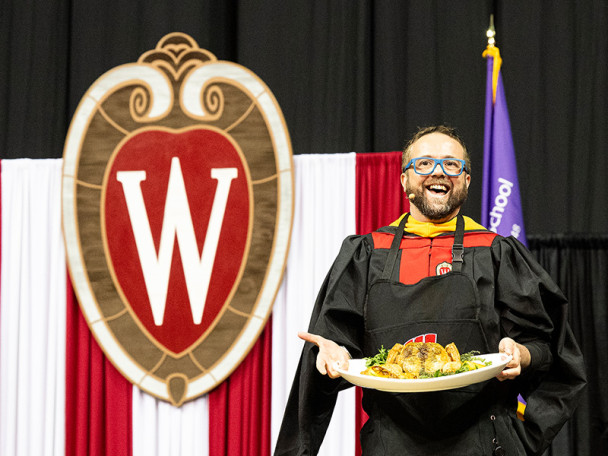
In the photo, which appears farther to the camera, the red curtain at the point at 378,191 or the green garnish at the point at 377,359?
the red curtain at the point at 378,191

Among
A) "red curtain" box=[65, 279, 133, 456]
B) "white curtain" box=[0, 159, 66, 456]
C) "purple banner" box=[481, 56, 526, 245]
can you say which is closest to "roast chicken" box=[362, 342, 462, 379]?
"purple banner" box=[481, 56, 526, 245]

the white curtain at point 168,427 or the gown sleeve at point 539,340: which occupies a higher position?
the gown sleeve at point 539,340

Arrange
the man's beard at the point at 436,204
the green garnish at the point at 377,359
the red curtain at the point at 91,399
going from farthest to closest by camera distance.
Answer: the red curtain at the point at 91,399, the man's beard at the point at 436,204, the green garnish at the point at 377,359

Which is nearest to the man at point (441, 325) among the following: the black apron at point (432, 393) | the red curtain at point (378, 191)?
the black apron at point (432, 393)

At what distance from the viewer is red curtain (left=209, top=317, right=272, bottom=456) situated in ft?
11.6

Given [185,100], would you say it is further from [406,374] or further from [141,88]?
[406,374]

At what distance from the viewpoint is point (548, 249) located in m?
3.53

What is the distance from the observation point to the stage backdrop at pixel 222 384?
348 centimetres

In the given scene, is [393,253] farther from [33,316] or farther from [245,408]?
[33,316]

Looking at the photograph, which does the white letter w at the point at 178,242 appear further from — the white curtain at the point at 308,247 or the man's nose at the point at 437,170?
the man's nose at the point at 437,170

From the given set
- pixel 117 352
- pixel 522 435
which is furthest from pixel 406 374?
pixel 117 352

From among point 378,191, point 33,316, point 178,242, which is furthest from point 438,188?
point 33,316

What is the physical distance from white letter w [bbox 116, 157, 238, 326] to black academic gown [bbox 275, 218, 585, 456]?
1.26 m

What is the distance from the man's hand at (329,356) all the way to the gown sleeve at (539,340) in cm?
51
